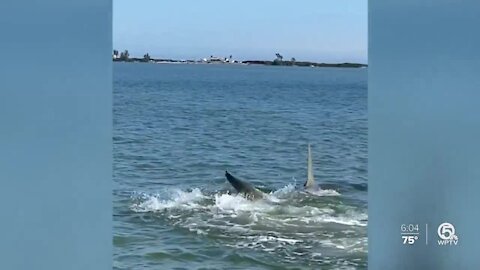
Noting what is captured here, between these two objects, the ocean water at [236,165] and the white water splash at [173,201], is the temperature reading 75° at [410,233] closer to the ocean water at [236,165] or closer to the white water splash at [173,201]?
the ocean water at [236,165]

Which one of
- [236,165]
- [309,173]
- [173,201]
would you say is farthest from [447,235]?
[173,201]

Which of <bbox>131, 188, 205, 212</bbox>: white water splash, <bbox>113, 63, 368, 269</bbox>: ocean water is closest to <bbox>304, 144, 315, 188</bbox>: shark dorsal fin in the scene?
<bbox>113, 63, 368, 269</bbox>: ocean water

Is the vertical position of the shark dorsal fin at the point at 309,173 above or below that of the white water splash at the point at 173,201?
above

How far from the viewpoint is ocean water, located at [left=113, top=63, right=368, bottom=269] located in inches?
117

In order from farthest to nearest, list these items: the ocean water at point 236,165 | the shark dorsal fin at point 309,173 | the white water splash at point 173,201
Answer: the shark dorsal fin at point 309,173, the white water splash at point 173,201, the ocean water at point 236,165

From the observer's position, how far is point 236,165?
333cm

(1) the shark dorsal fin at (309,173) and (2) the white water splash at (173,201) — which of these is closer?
(2) the white water splash at (173,201)

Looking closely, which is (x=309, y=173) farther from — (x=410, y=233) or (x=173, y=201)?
(x=410, y=233)

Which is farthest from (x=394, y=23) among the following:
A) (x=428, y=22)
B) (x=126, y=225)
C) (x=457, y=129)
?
(x=126, y=225)

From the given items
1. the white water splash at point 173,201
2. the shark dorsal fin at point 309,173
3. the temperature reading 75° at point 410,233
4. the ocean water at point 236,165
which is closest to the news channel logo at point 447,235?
the temperature reading 75° at point 410,233

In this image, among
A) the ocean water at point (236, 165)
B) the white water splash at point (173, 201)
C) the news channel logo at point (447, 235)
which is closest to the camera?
the news channel logo at point (447, 235)

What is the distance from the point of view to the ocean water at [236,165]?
2971 mm

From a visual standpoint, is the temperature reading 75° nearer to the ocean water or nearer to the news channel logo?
the news channel logo

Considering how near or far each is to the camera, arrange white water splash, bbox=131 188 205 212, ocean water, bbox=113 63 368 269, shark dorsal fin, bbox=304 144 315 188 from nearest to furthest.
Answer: ocean water, bbox=113 63 368 269
white water splash, bbox=131 188 205 212
shark dorsal fin, bbox=304 144 315 188
